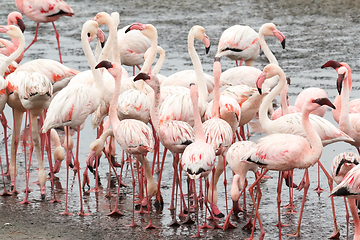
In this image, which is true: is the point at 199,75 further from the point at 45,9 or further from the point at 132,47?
the point at 45,9

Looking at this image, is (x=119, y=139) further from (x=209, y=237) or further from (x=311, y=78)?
(x=311, y=78)

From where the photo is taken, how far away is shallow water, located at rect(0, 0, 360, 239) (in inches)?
224

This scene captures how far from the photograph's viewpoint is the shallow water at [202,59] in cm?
570

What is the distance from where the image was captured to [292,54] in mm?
12789

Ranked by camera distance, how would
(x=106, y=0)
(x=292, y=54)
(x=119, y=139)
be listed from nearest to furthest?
(x=119, y=139) → (x=292, y=54) → (x=106, y=0)

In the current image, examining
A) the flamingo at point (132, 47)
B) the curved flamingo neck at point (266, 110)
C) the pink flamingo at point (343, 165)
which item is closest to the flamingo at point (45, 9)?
the flamingo at point (132, 47)

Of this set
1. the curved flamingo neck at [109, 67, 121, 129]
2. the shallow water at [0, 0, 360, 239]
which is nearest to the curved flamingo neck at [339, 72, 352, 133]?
the shallow water at [0, 0, 360, 239]

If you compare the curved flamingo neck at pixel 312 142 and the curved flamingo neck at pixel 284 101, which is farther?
the curved flamingo neck at pixel 284 101

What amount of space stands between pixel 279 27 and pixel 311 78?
4.39 m

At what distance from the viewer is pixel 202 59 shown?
500 inches

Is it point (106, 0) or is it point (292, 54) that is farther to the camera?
point (106, 0)

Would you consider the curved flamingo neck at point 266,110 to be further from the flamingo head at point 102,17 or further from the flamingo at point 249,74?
the flamingo head at point 102,17

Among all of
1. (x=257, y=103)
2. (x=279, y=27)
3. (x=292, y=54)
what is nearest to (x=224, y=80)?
(x=257, y=103)

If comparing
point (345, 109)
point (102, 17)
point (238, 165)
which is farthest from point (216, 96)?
point (102, 17)
